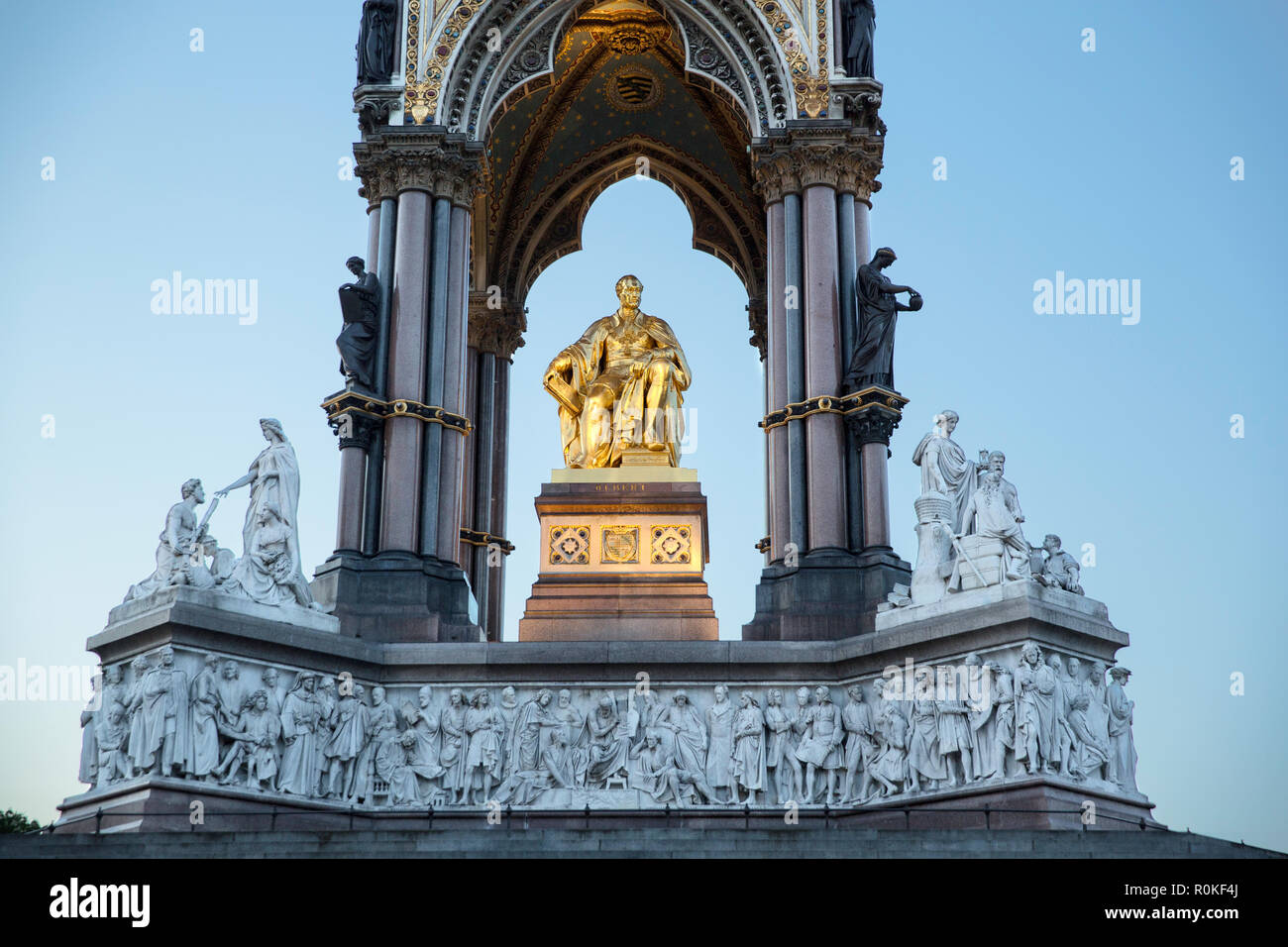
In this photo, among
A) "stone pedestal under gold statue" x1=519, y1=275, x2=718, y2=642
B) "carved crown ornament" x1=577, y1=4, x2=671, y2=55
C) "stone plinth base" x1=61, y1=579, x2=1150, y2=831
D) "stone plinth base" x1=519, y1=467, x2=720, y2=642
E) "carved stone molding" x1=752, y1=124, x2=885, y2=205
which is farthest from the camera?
"carved crown ornament" x1=577, y1=4, x2=671, y2=55

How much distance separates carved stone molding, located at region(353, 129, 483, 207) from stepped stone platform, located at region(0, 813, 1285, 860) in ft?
41.0

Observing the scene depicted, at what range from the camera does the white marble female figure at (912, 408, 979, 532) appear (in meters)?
25.4

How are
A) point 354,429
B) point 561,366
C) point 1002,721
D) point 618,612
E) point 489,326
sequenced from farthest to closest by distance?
point 489,326 < point 561,366 < point 618,612 < point 354,429 < point 1002,721

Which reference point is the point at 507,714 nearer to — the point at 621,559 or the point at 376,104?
the point at 621,559

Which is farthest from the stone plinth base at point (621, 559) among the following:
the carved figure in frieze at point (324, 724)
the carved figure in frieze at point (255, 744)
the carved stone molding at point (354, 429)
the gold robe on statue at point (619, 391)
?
the carved figure in frieze at point (255, 744)

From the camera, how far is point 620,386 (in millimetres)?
31859

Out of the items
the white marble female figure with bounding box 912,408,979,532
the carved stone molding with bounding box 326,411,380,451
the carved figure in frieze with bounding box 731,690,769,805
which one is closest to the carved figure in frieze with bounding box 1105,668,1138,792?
the white marble female figure with bounding box 912,408,979,532

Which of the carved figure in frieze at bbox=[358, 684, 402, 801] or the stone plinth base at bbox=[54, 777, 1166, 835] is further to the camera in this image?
the carved figure in frieze at bbox=[358, 684, 402, 801]

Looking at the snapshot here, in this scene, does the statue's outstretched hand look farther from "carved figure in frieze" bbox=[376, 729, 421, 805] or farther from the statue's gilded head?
"carved figure in frieze" bbox=[376, 729, 421, 805]

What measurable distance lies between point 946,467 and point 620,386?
25.3 ft

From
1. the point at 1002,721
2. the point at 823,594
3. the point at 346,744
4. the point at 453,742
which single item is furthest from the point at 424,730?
the point at 1002,721

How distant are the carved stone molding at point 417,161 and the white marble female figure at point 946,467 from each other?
9.00 meters

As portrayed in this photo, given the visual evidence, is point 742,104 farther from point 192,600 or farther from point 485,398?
point 192,600
